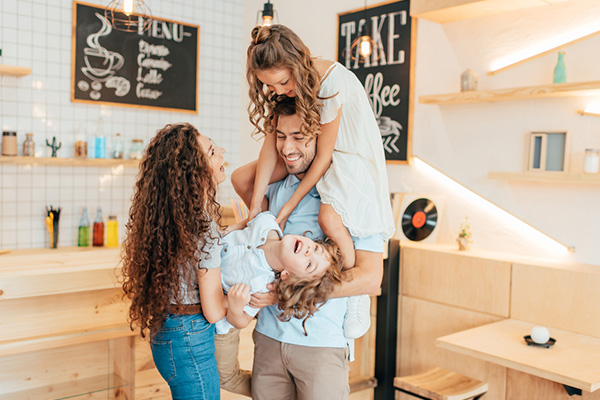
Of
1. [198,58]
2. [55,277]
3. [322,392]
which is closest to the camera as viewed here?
[322,392]

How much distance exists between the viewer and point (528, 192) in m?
3.30

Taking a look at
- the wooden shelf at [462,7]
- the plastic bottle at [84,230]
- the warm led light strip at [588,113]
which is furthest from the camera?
the plastic bottle at [84,230]

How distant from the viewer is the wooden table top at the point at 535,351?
91.1 inches

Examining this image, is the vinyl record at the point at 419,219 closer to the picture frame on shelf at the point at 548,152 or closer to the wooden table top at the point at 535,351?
the picture frame on shelf at the point at 548,152

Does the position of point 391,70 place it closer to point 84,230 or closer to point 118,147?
point 118,147

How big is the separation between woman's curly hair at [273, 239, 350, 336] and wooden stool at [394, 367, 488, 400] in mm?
1409

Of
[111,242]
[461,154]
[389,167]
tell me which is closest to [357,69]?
[389,167]

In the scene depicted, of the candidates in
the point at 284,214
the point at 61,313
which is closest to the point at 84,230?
the point at 61,313

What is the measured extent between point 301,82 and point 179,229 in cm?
63

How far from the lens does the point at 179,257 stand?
188 centimetres

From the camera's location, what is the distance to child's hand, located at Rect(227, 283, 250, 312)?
1.91 meters

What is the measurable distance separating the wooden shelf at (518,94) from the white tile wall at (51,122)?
250 centimetres

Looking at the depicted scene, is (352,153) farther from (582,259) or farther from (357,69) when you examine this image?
(357,69)

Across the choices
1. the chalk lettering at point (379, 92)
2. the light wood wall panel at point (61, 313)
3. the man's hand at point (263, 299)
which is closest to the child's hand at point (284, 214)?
the man's hand at point (263, 299)
